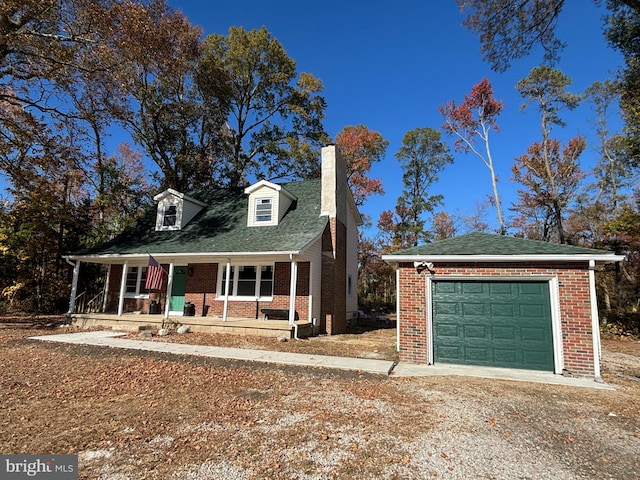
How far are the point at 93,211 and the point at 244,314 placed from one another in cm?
1503

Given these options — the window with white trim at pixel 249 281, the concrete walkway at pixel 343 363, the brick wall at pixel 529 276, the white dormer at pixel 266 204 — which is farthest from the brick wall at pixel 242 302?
the brick wall at pixel 529 276

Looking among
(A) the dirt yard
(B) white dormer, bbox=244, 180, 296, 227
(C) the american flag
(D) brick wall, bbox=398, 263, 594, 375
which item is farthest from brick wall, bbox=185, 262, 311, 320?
(A) the dirt yard

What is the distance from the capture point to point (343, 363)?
27.5 feet

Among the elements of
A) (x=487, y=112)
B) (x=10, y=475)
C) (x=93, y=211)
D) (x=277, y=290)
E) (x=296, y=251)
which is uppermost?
(x=487, y=112)

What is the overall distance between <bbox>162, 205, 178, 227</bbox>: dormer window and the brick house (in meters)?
0.05

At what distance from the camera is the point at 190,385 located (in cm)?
655

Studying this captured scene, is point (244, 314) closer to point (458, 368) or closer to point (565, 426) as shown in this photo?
point (458, 368)

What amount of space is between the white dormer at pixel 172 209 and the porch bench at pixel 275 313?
7108mm

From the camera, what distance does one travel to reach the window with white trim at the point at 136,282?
16.9m

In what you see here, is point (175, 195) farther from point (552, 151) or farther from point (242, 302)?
point (552, 151)

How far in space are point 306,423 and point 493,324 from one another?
581cm

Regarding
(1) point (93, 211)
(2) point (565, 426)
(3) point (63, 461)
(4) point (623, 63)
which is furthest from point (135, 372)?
(4) point (623, 63)

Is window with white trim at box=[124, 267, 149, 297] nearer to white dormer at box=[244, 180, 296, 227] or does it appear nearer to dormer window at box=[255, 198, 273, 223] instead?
white dormer at box=[244, 180, 296, 227]

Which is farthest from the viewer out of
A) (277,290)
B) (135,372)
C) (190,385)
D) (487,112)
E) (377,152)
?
(377,152)
